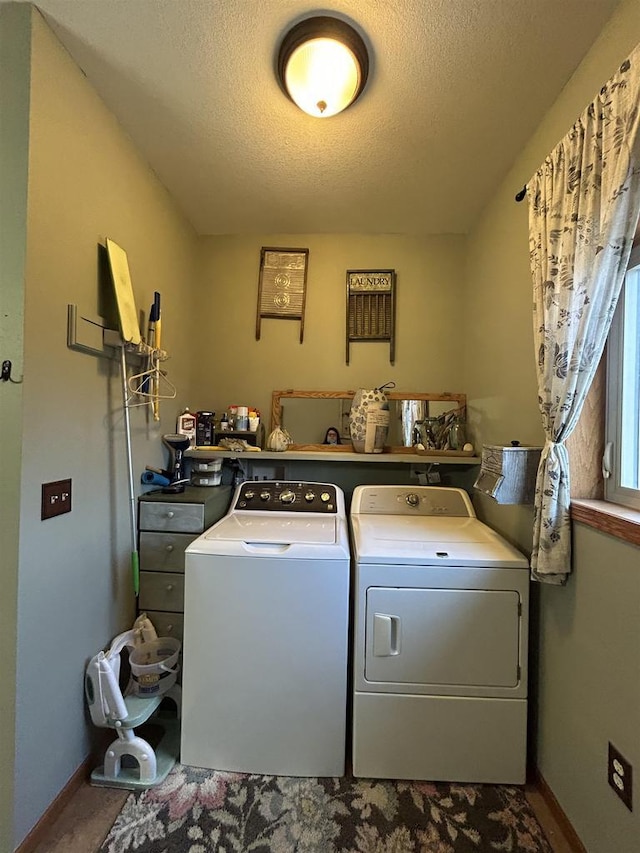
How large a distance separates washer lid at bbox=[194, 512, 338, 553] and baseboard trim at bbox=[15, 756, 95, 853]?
0.88m

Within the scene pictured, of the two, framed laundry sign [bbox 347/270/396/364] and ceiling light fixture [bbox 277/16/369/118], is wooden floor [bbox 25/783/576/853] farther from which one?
ceiling light fixture [bbox 277/16/369/118]

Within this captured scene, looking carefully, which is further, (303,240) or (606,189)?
(303,240)

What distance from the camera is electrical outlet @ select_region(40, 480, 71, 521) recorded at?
4.13 ft

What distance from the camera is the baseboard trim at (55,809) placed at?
3.94ft

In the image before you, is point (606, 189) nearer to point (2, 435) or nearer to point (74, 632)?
point (2, 435)

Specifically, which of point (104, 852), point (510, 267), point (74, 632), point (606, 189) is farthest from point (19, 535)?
point (510, 267)

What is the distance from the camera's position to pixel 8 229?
1170mm

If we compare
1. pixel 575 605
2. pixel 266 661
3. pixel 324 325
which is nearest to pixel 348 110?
pixel 324 325

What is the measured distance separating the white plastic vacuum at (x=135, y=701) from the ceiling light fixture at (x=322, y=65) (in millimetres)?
2156

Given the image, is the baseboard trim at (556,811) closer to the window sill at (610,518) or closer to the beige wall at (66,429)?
the window sill at (610,518)

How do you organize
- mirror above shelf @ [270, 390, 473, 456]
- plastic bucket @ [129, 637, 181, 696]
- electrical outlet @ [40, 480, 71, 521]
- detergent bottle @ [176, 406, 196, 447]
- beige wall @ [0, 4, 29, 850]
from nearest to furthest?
beige wall @ [0, 4, 29, 850] → electrical outlet @ [40, 480, 71, 521] → plastic bucket @ [129, 637, 181, 696] → detergent bottle @ [176, 406, 196, 447] → mirror above shelf @ [270, 390, 473, 456]

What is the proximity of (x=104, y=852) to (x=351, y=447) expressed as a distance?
1877 millimetres

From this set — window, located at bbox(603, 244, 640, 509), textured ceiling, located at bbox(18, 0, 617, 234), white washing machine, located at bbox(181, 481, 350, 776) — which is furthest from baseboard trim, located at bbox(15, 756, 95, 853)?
textured ceiling, located at bbox(18, 0, 617, 234)

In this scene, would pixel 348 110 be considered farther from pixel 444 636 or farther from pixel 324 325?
pixel 444 636
